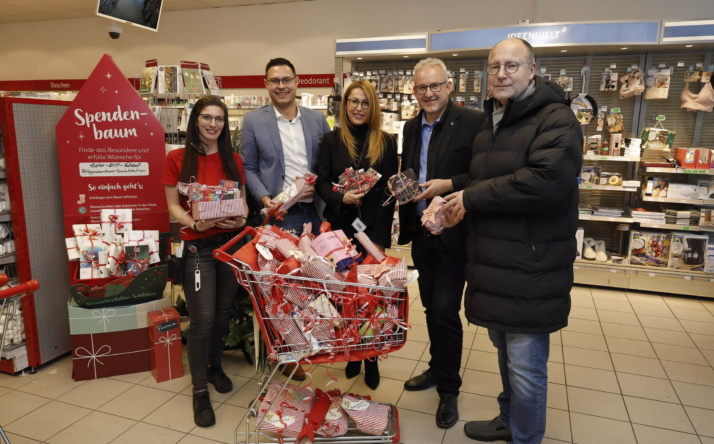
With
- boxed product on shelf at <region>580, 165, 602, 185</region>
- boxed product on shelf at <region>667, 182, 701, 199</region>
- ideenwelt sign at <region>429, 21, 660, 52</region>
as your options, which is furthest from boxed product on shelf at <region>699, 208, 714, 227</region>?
ideenwelt sign at <region>429, 21, 660, 52</region>

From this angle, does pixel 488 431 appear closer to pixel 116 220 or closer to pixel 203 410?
pixel 203 410

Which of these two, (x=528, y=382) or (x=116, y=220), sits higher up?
(x=116, y=220)

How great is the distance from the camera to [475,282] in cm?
218

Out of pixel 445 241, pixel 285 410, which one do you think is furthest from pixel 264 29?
pixel 285 410

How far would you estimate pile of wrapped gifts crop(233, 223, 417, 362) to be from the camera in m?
1.98

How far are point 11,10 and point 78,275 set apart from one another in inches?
348

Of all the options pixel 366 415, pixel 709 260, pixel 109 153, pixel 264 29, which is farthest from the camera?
pixel 264 29

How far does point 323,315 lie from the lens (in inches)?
78.6

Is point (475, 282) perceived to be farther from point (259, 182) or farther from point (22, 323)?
point (22, 323)

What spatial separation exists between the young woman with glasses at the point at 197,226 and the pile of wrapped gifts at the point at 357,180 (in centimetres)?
58

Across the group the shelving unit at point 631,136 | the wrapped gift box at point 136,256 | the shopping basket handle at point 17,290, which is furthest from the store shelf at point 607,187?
the shopping basket handle at point 17,290

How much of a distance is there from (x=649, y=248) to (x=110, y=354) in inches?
206

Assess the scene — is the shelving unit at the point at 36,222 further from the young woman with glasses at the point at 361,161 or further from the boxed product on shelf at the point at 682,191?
the boxed product on shelf at the point at 682,191

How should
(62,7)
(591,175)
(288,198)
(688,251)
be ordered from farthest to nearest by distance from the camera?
(62,7) → (591,175) → (688,251) → (288,198)
